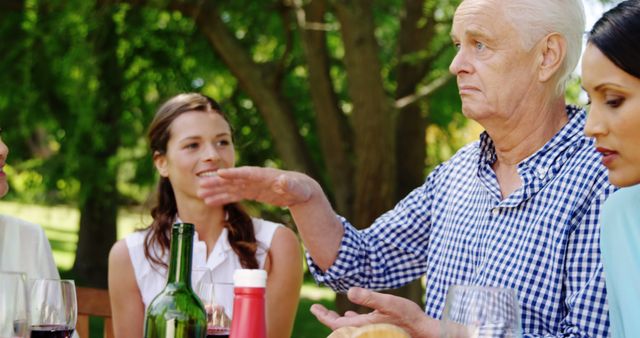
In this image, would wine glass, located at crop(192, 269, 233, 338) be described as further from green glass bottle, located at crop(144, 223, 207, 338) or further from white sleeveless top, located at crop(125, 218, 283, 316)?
white sleeveless top, located at crop(125, 218, 283, 316)

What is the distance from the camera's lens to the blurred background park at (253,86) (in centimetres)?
651

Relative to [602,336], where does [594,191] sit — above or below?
above

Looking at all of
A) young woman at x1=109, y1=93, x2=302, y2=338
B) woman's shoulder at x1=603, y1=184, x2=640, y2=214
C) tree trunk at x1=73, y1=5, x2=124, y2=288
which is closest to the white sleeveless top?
young woman at x1=109, y1=93, x2=302, y2=338

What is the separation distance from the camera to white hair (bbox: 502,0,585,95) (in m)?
2.48

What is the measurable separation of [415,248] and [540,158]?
1.87ft

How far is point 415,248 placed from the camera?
2873 mm

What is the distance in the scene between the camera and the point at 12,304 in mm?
1827

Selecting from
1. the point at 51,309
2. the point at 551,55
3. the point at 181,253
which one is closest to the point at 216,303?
the point at 181,253

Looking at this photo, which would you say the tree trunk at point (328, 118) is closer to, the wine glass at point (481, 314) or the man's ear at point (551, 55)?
the man's ear at point (551, 55)

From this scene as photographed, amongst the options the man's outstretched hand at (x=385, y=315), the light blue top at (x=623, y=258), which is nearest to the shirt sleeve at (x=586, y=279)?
the light blue top at (x=623, y=258)

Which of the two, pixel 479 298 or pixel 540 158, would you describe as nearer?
pixel 479 298

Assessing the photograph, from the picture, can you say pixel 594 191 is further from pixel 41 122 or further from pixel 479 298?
pixel 41 122

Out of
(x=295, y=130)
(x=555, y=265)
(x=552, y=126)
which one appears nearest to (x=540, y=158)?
(x=552, y=126)

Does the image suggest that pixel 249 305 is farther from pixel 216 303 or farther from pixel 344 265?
pixel 344 265
